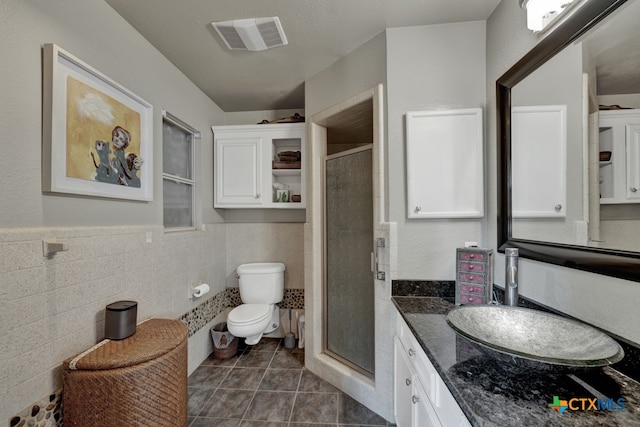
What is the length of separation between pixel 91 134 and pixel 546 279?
2230mm

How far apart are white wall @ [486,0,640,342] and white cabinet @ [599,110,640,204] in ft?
0.94

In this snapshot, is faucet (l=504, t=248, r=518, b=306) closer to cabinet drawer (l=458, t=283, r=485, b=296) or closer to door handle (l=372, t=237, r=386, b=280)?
cabinet drawer (l=458, t=283, r=485, b=296)

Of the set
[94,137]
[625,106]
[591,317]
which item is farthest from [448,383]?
[94,137]

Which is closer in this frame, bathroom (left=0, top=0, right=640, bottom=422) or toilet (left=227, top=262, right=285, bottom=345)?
bathroom (left=0, top=0, right=640, bottom=422)

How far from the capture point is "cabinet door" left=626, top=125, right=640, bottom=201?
0.77 meters

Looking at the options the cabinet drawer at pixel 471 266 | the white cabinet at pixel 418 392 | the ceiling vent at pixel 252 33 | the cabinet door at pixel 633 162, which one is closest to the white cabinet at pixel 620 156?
the cabinet door at pixel 633 162

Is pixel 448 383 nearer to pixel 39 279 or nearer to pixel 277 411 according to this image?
pixel 277 411

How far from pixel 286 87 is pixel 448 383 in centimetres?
236

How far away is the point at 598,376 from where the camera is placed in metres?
0.76

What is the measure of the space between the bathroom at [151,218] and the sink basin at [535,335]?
0.12 meters

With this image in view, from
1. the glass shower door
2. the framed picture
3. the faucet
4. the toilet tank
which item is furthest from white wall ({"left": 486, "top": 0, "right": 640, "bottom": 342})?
the framed picture

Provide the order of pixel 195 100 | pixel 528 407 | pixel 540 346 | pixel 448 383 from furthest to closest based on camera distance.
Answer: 1. pixel 195 100
2. pixel 540 346
3. pixel 448 383
4. pixel 528 407

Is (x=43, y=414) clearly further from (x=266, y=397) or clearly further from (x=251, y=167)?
(x=251, y=167)

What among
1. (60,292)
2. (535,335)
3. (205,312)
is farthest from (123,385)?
(535,335)
